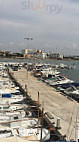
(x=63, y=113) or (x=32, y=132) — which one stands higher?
(x=63, y=113)

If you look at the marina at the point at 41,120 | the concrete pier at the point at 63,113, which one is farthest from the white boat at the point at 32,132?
the concrete pier at the point at 63,113

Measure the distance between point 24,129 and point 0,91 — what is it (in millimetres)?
10952

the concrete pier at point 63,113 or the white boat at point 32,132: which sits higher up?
the concrete pier at point 63,113

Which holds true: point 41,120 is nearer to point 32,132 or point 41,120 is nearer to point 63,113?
point 32,132

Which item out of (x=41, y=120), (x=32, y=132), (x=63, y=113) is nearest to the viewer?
(x=32, y=132)

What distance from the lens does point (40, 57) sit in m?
152

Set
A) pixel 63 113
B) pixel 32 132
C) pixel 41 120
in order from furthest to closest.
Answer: pixel 63 113 → pixel 41 120 → pixel 32 132

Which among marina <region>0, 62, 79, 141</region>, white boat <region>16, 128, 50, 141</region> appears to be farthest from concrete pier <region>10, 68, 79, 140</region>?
white boat <region>16, 128, 50, 141</region>

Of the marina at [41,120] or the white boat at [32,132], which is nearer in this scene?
the marina at [41,120]

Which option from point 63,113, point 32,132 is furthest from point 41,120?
point 63,113

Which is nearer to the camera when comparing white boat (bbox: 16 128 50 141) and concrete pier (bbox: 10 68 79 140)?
concrete pier (bbox: 10 68 79 140)

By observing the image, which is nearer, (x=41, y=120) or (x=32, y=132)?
(x=32, y=132)

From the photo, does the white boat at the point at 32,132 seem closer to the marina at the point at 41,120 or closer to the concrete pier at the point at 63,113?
the marina at the point at 41,120

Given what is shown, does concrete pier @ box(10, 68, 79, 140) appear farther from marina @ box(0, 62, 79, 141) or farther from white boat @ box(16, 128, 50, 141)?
white boat @ box(16, 128, 50, 141)
